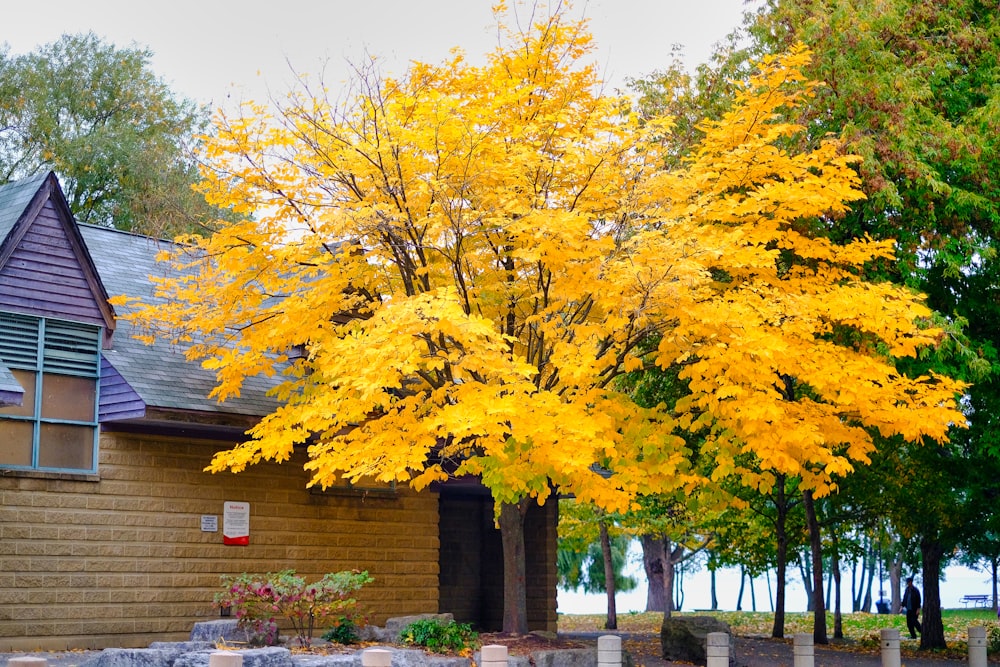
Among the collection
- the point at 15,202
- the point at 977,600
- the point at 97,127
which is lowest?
the point at 977,600

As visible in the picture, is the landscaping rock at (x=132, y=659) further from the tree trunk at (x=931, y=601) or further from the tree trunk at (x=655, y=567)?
the tree trunk at (x=655, y=567)

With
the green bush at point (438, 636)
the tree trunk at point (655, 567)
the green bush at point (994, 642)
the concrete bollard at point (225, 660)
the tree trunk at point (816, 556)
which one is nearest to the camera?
the concrete bollard at point (225, 660)

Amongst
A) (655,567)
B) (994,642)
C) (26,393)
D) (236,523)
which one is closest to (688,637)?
(236,523)

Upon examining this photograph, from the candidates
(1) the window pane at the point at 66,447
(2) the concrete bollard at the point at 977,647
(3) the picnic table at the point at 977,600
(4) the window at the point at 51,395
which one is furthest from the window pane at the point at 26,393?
(3) the picnic table at the point at 977,600

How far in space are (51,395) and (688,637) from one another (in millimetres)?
11884

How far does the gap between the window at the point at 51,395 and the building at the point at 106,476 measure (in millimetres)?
23

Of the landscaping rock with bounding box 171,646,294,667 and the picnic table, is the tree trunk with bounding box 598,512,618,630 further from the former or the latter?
the picnic table

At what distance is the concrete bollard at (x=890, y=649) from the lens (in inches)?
664

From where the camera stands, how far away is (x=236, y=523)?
19578mm

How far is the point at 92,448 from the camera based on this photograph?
714 inches

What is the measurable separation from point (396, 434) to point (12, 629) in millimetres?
6311

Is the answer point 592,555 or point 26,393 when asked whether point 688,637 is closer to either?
point 26,393

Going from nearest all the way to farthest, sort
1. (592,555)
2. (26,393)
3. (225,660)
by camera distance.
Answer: (225,660)
(26,393)
(592,555)

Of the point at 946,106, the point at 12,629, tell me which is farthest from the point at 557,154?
the point at 12,629
